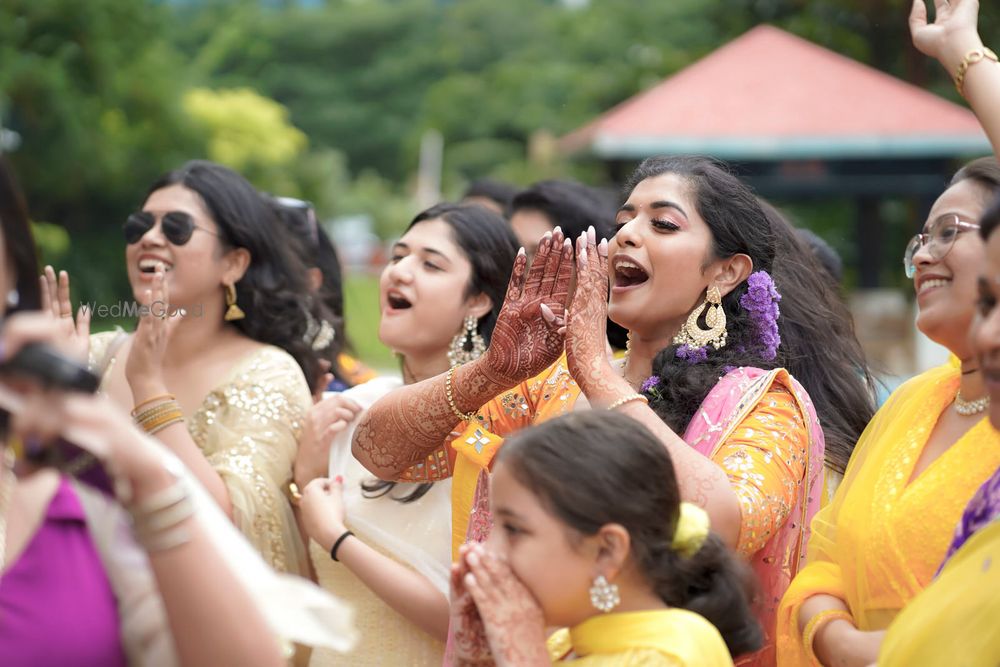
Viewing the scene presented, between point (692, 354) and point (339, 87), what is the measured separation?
55252 millimetres

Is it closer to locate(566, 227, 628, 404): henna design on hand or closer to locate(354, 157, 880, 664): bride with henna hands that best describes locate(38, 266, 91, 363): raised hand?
locate(354, 157, 880, 664): bride with henna hands

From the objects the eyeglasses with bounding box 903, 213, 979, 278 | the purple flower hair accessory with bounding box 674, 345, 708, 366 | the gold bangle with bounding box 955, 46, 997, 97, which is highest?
the gold bangle with bounding box 955, 46, 997, 97

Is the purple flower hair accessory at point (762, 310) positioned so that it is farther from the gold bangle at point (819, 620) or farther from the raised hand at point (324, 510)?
the raised hand at point (324, 510)

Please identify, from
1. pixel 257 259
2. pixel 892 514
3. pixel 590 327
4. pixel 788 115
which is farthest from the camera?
pixel 788 115

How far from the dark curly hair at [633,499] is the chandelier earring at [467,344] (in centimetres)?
144

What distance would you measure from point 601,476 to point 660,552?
0.58 ft

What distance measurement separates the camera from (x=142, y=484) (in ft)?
5.50

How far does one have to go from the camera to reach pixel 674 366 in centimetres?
299

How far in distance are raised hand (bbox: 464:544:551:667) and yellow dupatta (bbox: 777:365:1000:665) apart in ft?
2.58

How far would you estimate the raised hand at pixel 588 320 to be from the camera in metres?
2.79

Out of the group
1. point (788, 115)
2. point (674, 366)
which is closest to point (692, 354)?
point (674, 366)

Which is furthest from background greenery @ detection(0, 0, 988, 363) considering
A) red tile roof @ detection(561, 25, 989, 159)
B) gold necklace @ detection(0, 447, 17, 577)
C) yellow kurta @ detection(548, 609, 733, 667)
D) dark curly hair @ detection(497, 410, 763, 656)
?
gold necklace @ detection(0, 447, 17, 577)

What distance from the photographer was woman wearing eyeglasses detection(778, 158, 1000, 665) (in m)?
2.54

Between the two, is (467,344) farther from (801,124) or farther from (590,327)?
(801,124)
